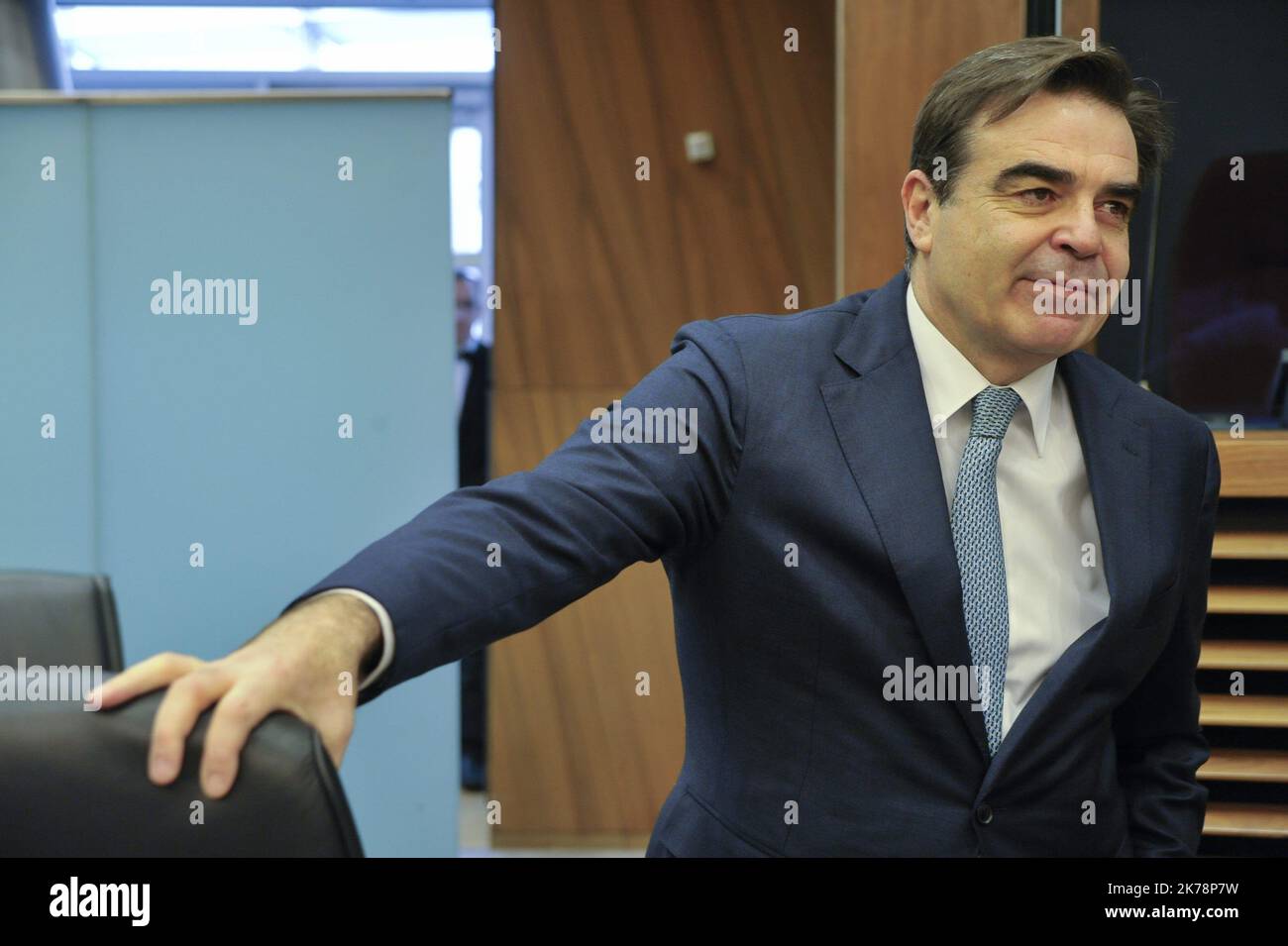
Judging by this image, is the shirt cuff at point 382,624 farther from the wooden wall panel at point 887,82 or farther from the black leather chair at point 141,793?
the wooden wall panel at point 887,82

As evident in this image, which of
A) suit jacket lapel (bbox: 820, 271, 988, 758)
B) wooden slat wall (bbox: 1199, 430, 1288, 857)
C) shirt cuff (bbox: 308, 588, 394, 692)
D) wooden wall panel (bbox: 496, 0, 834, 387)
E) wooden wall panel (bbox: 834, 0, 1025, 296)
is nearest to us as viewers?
shirt cuff (bbox: 308, 588, 394, 692)

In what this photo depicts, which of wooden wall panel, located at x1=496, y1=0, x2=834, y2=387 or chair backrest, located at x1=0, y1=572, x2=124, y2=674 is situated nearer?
chair backrest, located at x1=0, y1=572, x2=124, y2=674

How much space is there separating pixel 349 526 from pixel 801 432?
5.76 ft

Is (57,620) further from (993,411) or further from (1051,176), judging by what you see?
(1051,176)

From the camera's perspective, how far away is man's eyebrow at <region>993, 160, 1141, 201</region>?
3.44 ft

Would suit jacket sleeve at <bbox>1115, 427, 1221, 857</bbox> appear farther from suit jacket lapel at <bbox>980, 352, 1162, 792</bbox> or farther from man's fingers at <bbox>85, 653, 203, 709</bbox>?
man's fingers at <bbox>85, 653, 203, 709</bbox>

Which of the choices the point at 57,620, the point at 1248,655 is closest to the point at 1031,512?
the point at 1248,655

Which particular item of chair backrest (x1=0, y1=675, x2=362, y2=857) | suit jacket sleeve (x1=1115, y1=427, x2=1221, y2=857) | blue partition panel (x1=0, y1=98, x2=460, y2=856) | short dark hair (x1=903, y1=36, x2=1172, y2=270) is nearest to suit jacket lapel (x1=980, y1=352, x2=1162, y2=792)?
suit jacket sleeve (x1=1115, y1=427, x2=1221, y2=857)

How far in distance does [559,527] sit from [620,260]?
237cm

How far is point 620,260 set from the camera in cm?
313

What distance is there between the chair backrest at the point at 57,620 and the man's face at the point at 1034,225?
125cm

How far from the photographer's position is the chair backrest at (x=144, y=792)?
0.47m
